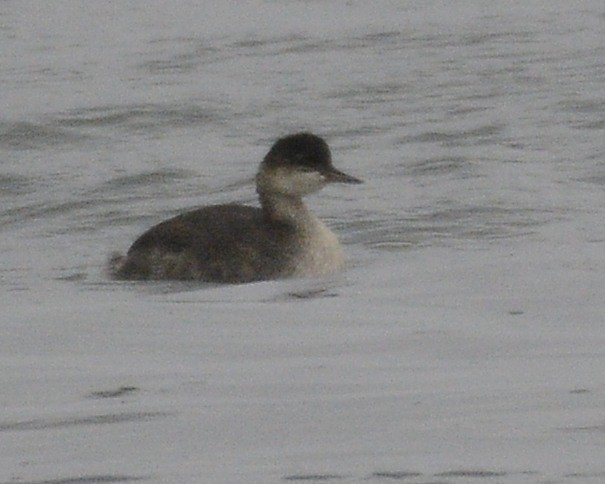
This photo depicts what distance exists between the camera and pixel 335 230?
1473 centimetres

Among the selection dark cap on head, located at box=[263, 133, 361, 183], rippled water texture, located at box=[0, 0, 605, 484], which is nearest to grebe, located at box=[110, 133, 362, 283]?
dark cap on head, located at box=[263, 133, 361, 183]

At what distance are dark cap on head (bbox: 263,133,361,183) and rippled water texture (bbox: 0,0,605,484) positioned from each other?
52 centimetres

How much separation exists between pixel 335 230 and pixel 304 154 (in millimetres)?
1386

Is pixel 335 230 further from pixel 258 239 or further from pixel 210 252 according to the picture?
pixel 210 252

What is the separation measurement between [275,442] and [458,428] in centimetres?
64

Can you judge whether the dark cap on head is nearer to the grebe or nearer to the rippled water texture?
the grebe

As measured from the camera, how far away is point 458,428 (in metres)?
7.75

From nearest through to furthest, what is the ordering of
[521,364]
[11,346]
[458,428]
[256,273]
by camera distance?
[458,428] < [521,364] < [11,346] < [256,273]

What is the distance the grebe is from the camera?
12.8 m

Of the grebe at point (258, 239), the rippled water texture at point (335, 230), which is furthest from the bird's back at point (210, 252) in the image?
the rippled water texture at point (335, 230)

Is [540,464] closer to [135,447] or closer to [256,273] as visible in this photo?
[135,447]

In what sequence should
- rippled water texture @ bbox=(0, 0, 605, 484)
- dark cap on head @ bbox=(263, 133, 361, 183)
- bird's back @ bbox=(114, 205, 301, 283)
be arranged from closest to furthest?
rippled water texture @ bbox=(0, 0, 605, 484) < bird's back @ bbox=(114, 205, 301, 283) < dark cap on head @ bbox=(263, 133, 361, 183)

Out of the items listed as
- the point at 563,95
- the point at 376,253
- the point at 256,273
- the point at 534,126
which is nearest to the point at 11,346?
the point at 256,273

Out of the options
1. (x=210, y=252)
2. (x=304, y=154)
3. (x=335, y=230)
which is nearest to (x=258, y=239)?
(x=210, y=252)
